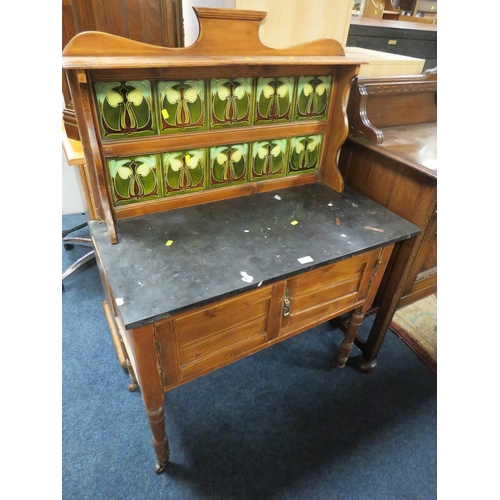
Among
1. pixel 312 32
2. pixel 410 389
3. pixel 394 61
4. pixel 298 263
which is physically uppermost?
pixel 312 32

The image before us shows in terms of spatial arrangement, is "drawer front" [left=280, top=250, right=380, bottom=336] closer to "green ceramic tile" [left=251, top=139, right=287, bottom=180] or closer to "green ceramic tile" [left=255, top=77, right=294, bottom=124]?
"green ceramic tile" [left=251, top=139, right=287, bottom=180]

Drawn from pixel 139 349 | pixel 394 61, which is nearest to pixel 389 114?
pixel 394 61

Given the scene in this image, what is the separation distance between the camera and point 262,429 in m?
1.42

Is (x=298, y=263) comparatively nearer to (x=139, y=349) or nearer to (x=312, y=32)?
(x=139, y=349)

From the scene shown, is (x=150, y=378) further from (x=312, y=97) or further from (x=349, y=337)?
(x=312, y=97)

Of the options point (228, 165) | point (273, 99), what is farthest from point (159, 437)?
point (273, 99)

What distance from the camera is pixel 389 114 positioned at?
1.55m

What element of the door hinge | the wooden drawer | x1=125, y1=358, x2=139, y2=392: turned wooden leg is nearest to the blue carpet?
x1=125, y1=358, x2=139, y2=392: turned wooden leg

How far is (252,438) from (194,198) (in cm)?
95

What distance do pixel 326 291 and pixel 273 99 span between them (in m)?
0.67

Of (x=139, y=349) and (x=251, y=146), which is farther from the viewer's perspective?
(x=251, y=146)

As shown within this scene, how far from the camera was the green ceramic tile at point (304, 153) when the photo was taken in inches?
52.8

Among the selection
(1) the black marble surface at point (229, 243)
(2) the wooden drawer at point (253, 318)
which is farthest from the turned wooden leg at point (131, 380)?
(1) the black marble surface at point (229, 243)

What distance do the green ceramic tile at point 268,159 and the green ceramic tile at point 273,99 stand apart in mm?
81
